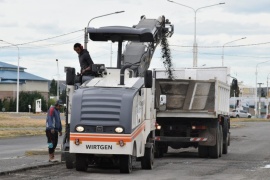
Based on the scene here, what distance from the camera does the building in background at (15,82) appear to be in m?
155

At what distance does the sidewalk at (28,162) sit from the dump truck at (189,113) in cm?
378

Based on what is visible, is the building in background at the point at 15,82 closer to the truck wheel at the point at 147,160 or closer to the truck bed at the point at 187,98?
the truck bed at the point at 187,98

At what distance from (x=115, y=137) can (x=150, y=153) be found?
258 cm

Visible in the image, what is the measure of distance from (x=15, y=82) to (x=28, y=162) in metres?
135

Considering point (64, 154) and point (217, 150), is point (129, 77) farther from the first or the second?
point (217, 150)

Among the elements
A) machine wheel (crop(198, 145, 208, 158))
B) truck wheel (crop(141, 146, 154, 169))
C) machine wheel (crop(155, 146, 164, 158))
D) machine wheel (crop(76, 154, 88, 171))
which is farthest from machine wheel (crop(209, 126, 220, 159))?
machine wheel (crop(76, 154, 88, 171))

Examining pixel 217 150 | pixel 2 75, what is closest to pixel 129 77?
pixel 217 150

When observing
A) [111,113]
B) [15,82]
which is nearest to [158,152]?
[111,113]

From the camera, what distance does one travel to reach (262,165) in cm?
2244

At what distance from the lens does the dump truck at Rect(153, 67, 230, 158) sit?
25.2 metres

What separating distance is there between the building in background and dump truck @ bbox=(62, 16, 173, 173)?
441 feet

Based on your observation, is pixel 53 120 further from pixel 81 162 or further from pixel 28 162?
pixel 81 162

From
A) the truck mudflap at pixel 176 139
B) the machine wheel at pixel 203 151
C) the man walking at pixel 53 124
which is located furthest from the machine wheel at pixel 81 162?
the machine wheel at pixel 203 151

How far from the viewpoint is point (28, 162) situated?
2136 cm
